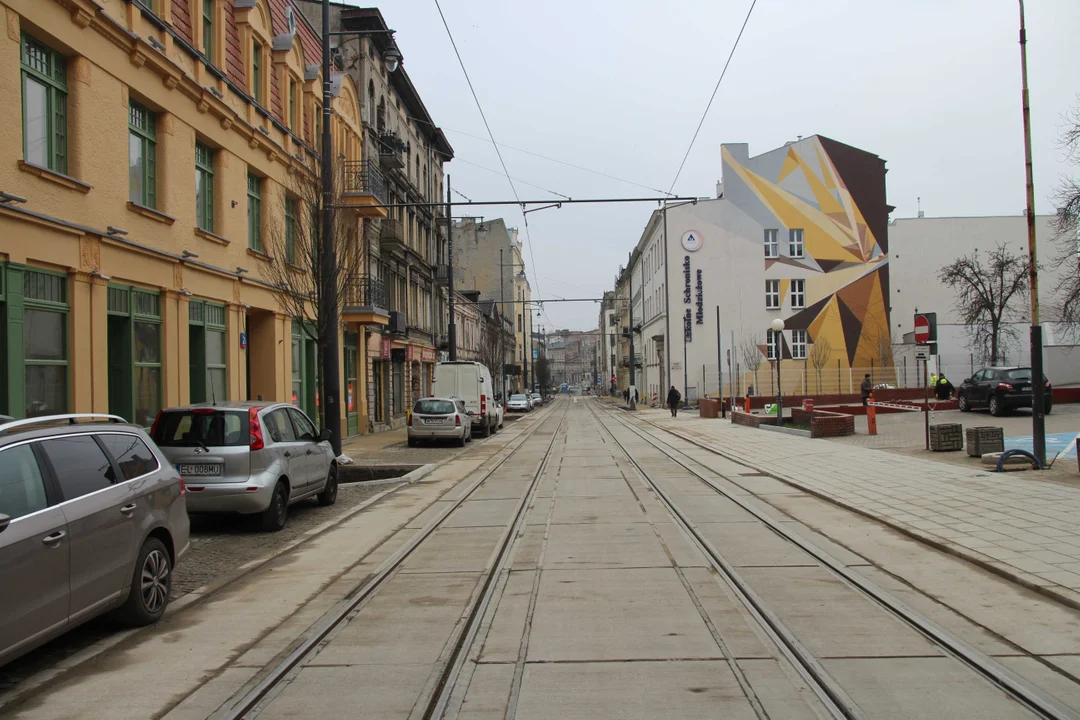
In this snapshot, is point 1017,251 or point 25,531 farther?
point 1017,251

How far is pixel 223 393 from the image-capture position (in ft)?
62.1

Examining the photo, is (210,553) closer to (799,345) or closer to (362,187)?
(362,187)

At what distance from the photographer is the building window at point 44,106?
11.9 meters

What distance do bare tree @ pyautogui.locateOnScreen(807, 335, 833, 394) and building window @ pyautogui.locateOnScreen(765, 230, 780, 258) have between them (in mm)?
6298

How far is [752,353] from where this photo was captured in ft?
179

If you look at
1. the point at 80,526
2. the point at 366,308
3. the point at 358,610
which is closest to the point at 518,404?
the point at 366,308

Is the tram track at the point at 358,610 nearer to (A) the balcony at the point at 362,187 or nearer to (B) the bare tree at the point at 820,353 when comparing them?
(A) the balcony at the point at 362,187

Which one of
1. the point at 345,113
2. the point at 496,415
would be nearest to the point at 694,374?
the point at 496,415

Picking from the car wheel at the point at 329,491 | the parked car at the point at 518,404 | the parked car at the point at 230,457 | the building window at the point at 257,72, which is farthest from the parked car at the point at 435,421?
the parked car at the point at 518,404

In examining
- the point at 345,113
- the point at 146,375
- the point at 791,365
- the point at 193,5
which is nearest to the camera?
the point at 146,375

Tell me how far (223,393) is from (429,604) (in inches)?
537

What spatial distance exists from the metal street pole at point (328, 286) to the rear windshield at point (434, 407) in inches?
300

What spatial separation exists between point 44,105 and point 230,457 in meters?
6.53

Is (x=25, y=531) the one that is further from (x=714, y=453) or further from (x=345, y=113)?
(x=345, y=113)
